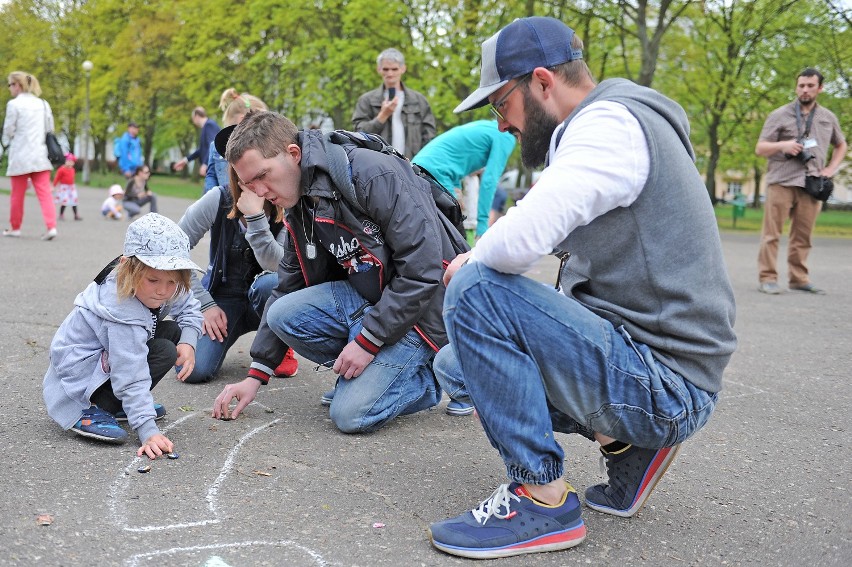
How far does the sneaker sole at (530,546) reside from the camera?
104 inches

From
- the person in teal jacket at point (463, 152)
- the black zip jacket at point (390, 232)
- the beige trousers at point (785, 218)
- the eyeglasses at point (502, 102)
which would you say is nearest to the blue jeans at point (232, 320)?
the black zip jacket at point (390, 232)

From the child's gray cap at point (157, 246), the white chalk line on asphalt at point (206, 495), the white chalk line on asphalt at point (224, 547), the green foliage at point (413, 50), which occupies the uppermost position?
the green foliage at point (413, 50)

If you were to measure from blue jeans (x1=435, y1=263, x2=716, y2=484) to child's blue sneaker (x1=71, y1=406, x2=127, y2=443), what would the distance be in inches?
62.1

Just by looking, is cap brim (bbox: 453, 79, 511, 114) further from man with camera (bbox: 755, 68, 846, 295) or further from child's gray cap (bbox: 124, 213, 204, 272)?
man with camera (bbox: 755, 68, 846, 295)

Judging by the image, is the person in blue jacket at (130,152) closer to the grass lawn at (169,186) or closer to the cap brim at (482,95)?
the grass lawn at (169,186)

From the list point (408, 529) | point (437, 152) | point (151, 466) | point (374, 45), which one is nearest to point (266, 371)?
point (151, 466)

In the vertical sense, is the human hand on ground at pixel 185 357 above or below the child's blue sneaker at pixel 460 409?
above

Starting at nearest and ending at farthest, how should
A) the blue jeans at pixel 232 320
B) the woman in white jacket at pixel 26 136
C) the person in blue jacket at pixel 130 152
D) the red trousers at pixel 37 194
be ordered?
1. the blue jeans at pixel 232 320
2. the woman in white jacket at pixel 26 136
3. the red trousers at pixel 37 194
4. the person in blue jacket at pixel 130 152

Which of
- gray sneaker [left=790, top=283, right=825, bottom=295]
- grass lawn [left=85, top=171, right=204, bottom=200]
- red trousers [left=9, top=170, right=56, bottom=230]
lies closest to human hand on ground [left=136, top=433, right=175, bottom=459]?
gray sneaker [left=790, top=283, right=825, bottom=295]

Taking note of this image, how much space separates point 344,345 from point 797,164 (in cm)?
635

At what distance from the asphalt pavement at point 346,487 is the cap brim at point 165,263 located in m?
0.71

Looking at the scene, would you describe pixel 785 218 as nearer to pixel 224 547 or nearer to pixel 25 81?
pixel 224 547

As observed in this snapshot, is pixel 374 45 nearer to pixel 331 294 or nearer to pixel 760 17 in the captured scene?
pixel 760 17

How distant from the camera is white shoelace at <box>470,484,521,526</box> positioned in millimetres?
2701
